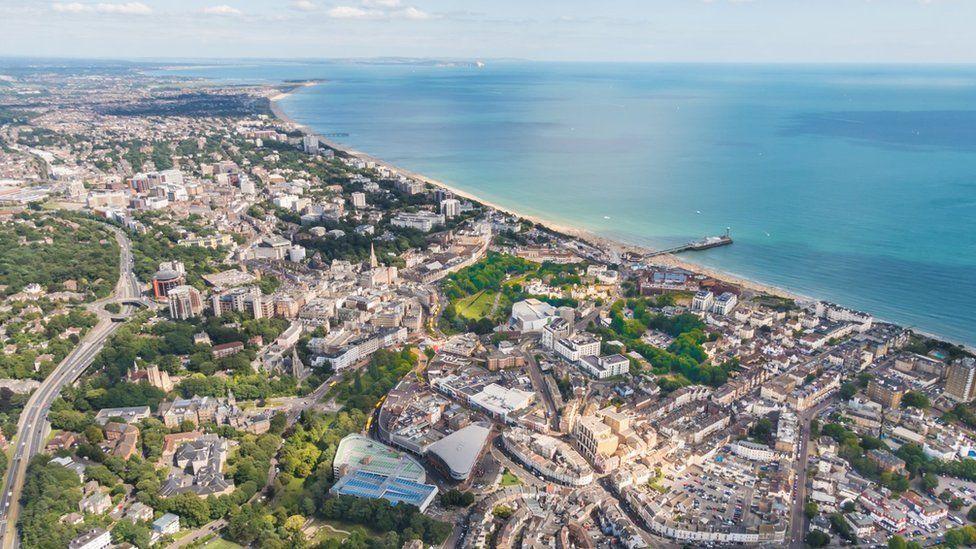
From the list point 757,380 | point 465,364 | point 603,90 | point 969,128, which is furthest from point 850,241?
point 603,90

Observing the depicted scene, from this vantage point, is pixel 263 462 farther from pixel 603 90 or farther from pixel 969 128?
pixel 603 90

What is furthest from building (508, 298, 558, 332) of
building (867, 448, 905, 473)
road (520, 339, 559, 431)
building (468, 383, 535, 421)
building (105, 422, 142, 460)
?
building (105, 422, 142, 460)

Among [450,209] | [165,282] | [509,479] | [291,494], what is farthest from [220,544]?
[450,209]

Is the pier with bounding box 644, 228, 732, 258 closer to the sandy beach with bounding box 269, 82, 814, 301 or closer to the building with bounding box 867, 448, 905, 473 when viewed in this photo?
the sandy beach with bounding box 269, 82, 814, 301

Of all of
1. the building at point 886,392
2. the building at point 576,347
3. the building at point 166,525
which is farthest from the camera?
the building at point 576,347

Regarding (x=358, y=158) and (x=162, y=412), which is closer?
(x=162, y=412)

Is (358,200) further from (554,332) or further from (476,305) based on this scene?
(554,332)

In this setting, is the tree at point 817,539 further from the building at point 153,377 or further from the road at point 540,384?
the building at point 153,377

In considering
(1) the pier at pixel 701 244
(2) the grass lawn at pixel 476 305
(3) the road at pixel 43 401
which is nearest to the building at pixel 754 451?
(2) the grass lawn at pixel 476 305
